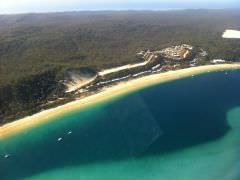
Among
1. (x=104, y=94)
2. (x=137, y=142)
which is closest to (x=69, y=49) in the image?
(x=104, y=94)

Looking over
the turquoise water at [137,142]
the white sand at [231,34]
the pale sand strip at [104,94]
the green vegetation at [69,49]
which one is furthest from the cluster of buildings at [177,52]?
the turquoise water at [137,142]

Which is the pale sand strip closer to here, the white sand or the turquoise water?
the turquoise water

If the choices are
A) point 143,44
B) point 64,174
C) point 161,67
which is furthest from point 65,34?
point 64,174

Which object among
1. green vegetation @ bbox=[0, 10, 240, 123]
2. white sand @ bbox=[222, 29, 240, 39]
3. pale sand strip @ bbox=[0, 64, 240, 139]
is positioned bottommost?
pale sand strip @ bbox=[0, 64, 240, 139]

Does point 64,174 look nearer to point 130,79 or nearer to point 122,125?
point 122,125

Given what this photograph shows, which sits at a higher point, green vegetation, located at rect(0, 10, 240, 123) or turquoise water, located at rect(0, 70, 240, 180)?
green vegetation, located at rect(0, 10, 240, 123)

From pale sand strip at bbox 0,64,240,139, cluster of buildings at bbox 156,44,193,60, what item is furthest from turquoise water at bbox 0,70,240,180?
cluster of buildings at bbox 156,44,193,60
